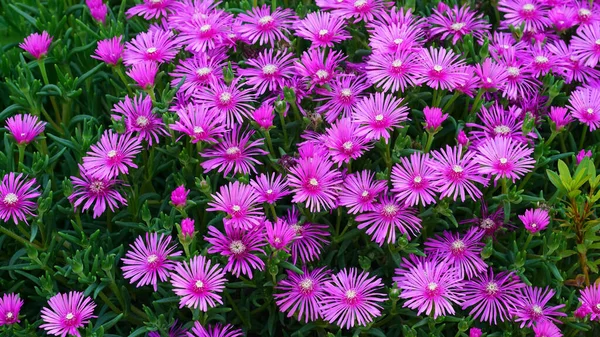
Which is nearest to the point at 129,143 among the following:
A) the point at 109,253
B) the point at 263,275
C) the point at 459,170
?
the point at 109,253

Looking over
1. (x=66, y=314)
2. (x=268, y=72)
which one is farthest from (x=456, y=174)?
(x=66, y=314)

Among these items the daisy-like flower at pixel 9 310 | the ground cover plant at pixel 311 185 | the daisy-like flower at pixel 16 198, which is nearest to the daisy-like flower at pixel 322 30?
the ground cover plant at pixel 311 185

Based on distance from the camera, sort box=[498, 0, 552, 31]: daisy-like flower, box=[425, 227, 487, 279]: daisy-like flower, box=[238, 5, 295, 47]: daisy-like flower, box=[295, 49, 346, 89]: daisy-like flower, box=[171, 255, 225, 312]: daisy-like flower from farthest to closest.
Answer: box=[498, 0, 552, 31]: daisy-like flower, box=[238, 5, 295, 47]: daisy-like flower, box=[295, 49, 346, 89]: daisy-like flower, box=[425, 227, 487, 279]: daisy-like flower, box=[171, 255, 225, 312]: daisy-like flower

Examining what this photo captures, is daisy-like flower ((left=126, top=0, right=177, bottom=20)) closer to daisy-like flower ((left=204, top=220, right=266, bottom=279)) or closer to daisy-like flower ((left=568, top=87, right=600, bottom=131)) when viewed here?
daisy-like flower ((left=204, top=220, right=266, bottom=279))

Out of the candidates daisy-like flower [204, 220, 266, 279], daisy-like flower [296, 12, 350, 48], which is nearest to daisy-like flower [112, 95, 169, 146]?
Result: daisy-like flower [204, 220, 266, 279]

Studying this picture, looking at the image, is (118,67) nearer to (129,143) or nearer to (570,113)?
(129,143)
